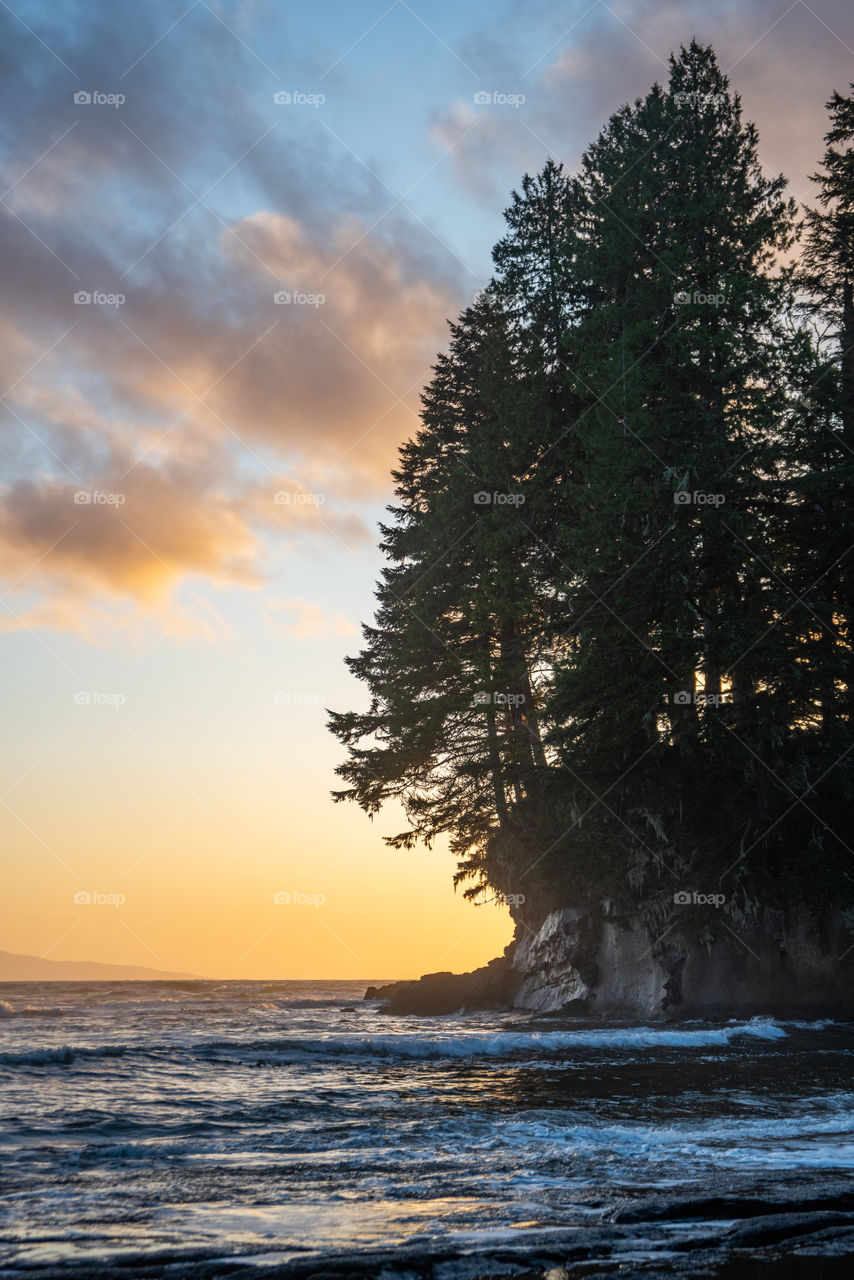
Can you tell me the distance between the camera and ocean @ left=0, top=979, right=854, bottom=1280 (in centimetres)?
503

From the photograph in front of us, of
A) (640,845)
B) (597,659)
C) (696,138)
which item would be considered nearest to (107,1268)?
(597,659)

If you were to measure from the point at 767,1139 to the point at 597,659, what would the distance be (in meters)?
15.1

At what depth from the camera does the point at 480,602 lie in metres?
29.0
